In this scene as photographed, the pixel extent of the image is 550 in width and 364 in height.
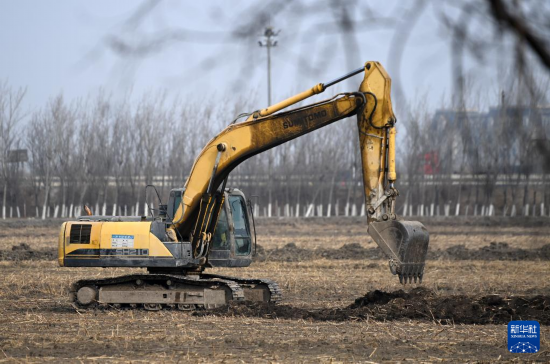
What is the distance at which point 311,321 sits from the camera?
12.1 meters

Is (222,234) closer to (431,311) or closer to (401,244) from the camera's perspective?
(401,244)

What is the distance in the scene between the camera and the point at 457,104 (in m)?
3.52

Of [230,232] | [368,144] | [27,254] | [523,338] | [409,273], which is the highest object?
[368,144]

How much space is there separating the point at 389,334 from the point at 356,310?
6.41 ft

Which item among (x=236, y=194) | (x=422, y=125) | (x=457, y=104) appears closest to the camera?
(x=457, y=104)

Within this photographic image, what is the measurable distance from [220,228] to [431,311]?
178 inches

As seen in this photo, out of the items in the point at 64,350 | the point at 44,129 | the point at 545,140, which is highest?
the point at 44,129

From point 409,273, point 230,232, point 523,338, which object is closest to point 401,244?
point 409,273

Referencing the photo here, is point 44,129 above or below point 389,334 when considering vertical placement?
above

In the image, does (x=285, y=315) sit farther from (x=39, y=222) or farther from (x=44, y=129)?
(x=44, y=129)

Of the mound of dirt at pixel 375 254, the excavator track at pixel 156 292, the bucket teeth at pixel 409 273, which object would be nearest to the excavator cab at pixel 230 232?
the excavator track at pixel 156 292

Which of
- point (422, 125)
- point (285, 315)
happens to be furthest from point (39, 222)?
point (422, 125)

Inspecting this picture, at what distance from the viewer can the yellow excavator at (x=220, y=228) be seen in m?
12.2

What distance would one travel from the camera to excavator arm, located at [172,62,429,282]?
1202cm
